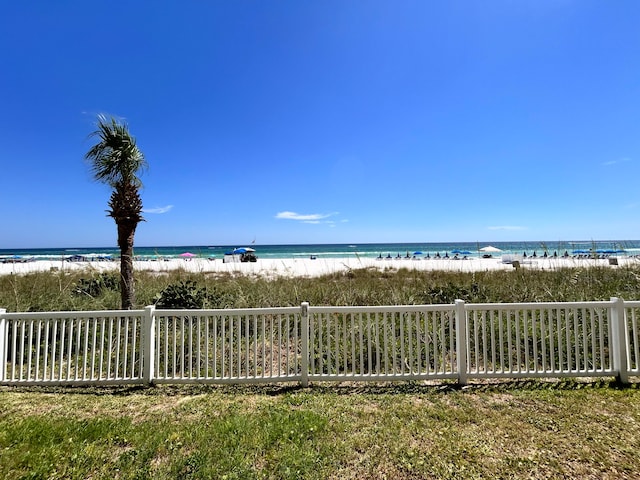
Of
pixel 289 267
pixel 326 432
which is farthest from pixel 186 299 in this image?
pixel 289 267

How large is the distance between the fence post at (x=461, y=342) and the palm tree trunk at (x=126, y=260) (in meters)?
5.17

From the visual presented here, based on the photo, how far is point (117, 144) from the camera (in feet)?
18.5

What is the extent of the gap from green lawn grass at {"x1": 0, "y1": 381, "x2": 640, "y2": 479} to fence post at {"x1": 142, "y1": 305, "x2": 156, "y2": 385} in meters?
0.17

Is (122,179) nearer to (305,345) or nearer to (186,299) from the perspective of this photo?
(186,299)

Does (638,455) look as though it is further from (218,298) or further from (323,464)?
(218,298)

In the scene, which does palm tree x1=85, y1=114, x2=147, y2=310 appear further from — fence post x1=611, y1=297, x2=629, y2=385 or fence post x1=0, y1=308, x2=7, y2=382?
fence post x1=611, y1=297, x2=629, y2=385

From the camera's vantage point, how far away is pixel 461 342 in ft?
11.5

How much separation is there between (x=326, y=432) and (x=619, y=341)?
3413mm

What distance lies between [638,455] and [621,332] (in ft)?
5.71

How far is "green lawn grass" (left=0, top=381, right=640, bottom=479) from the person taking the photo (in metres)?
2.13

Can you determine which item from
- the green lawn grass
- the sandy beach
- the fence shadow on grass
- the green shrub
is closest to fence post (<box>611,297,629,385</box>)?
the fence shadow on grass

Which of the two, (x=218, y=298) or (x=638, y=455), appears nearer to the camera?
(x=638, y=455)

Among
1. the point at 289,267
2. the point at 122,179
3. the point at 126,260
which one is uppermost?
the point at 122,179

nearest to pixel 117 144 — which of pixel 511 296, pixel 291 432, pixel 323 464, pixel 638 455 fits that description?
pixel 291 432
